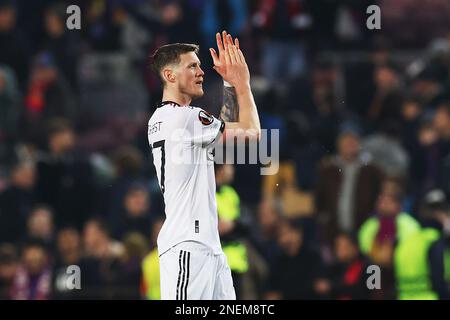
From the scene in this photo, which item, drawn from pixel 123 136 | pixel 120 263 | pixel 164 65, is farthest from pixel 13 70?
pixel 164 65

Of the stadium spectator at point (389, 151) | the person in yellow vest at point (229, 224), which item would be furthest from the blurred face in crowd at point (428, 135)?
the person in yellow vest at point (229, 224)

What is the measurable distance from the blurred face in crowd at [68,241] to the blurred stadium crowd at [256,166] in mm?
26

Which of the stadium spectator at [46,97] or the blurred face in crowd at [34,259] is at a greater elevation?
the stadium spectator at [46,97]

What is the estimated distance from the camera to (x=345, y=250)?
13.5m

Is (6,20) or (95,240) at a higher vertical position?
(6,20)

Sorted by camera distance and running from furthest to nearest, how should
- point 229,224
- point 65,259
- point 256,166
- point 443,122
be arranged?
point 256,166
point 443,122
point 65,259
point 229,224

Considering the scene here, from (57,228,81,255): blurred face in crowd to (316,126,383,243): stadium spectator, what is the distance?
2.52m

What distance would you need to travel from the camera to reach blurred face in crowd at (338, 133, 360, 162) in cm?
1452

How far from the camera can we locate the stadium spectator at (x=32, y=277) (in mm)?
13719

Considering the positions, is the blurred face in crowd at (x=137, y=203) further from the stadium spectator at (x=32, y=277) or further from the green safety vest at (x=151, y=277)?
the green safety vest at (x=151, y=277)

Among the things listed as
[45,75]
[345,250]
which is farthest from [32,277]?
[45,75]

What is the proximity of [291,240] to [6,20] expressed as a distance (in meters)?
5.59

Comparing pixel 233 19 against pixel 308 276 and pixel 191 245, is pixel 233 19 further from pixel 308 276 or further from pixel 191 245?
pixel 191 245

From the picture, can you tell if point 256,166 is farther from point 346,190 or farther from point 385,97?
point 385,97
